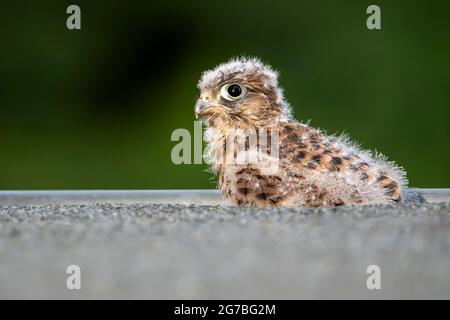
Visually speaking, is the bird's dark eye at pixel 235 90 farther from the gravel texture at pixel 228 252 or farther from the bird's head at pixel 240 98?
the gravel texture at pixel 228 252

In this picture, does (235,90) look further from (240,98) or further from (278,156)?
(278,156)

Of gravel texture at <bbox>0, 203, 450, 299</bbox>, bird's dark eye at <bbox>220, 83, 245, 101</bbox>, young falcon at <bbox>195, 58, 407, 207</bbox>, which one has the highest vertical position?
bird's dark eye at <bbox>220, 83, 245, 101</bbox>

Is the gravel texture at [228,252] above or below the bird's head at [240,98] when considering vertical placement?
below

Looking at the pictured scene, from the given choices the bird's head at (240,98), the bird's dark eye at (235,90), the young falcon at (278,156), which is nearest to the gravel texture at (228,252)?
the young falcon at (278,156)

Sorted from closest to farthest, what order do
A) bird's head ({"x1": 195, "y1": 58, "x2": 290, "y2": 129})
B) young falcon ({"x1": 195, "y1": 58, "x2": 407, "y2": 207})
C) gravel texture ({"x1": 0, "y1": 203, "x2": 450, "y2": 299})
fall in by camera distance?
gravel texture ({"x1": 0, "y1": 203, "x2": 450, "y2": 299}) → young falcon ({"x1": 195, "y1": 58, "x2": 407, "y2": 207}) → bird's head ({"x1": 195, "y1": 58, "x2": 290, "y2": 129})

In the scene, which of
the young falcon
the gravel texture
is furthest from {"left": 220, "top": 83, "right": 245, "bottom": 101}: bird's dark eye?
the gravel texture

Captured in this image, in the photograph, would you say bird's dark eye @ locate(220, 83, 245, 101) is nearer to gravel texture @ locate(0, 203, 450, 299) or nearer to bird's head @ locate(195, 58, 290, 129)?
bird's head @ locate(195, 58, 290, 129)
